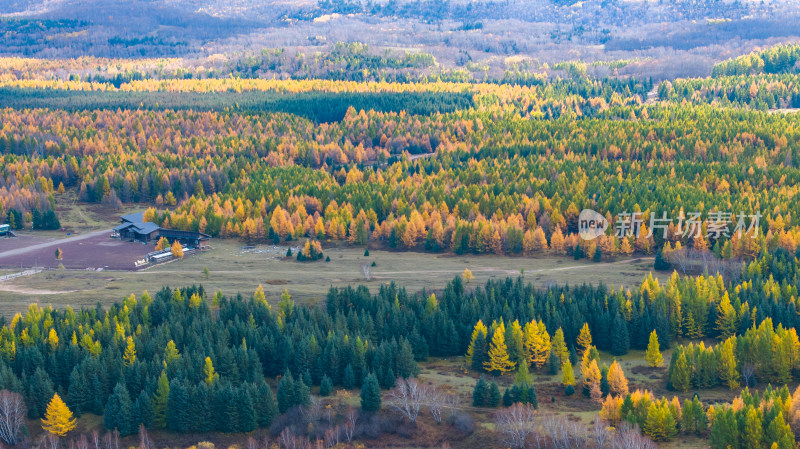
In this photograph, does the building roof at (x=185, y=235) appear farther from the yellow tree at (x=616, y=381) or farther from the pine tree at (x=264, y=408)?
the yellow tree at (x=616, y=381)

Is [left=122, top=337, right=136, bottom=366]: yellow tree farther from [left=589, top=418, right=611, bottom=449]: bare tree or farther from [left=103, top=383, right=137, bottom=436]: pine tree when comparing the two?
[left=589, top=418, right=611, bottom=449]: bare tree

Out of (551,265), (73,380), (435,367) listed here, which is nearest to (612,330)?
(435,367)

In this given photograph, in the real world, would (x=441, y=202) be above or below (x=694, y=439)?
above

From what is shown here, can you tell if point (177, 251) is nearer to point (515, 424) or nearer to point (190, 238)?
point (190, 238)

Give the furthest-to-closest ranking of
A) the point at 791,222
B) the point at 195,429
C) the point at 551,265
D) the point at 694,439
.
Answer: the point at 791,222 < the point at 551,265 < the point at 195,429 < the point at 694,439

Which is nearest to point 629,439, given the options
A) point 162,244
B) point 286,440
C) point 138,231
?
point 286,440

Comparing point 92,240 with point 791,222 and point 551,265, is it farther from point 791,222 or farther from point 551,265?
point 791,222
